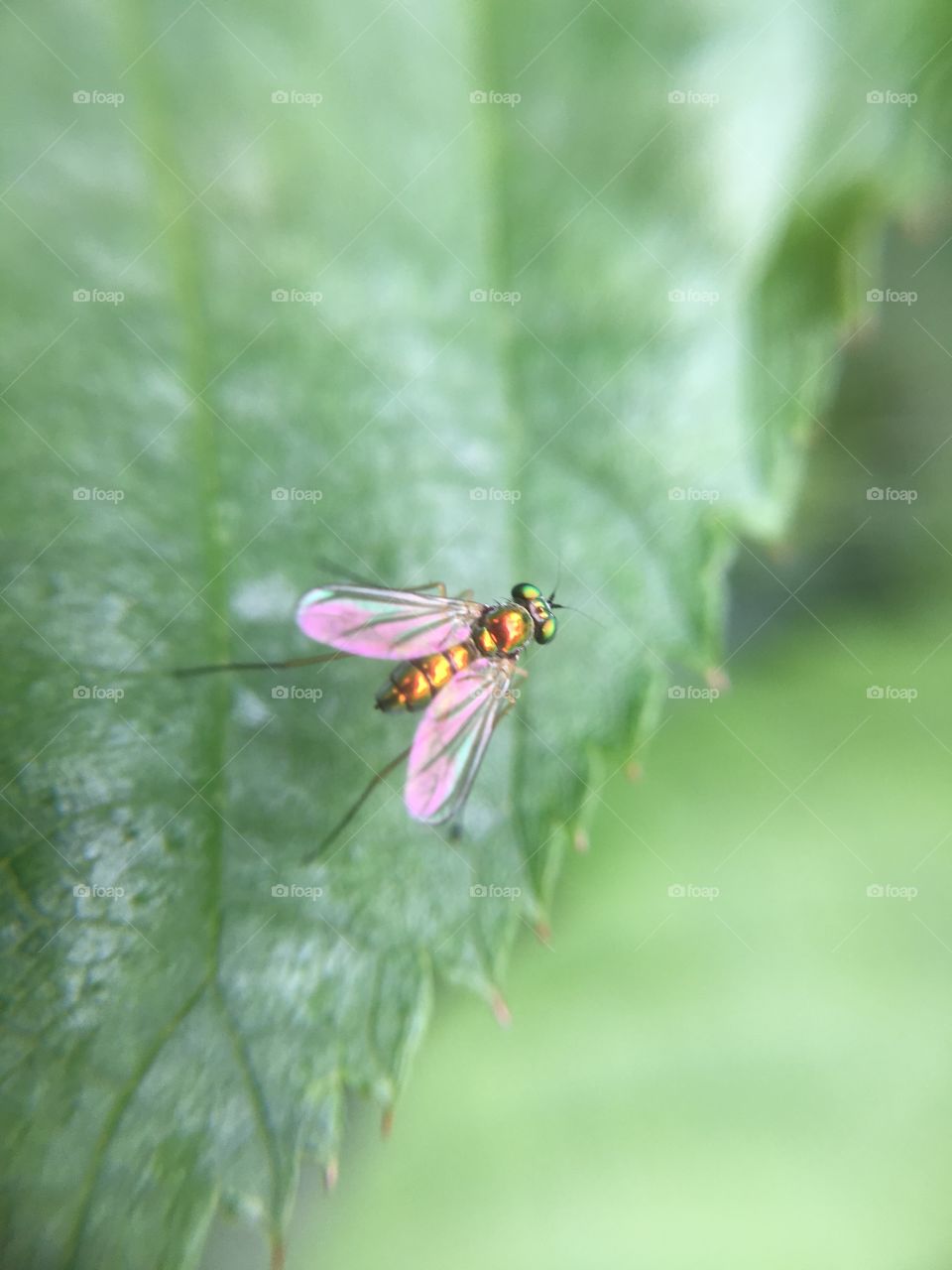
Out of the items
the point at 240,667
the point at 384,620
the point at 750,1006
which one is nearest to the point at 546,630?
the point at 384,620

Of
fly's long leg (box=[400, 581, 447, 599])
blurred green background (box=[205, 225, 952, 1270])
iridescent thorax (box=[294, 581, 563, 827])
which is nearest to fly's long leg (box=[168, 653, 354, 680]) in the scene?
iridescent thorax (box=[294, 581, 563, 827])

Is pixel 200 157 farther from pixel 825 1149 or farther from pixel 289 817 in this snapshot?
pixel 825 1149

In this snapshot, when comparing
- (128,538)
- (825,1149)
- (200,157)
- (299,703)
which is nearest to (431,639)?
(299,703)

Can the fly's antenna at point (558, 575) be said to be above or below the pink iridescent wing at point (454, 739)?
above

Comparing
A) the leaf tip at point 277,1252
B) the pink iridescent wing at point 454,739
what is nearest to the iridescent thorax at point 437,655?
the pink iridescent wing at point 454,739

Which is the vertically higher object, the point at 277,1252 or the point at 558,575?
the point at 558,575

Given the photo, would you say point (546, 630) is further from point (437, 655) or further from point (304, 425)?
point (304, 425)

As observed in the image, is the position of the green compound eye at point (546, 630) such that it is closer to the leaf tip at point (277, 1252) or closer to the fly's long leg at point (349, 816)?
the fly's long leg at point (349, 816)
